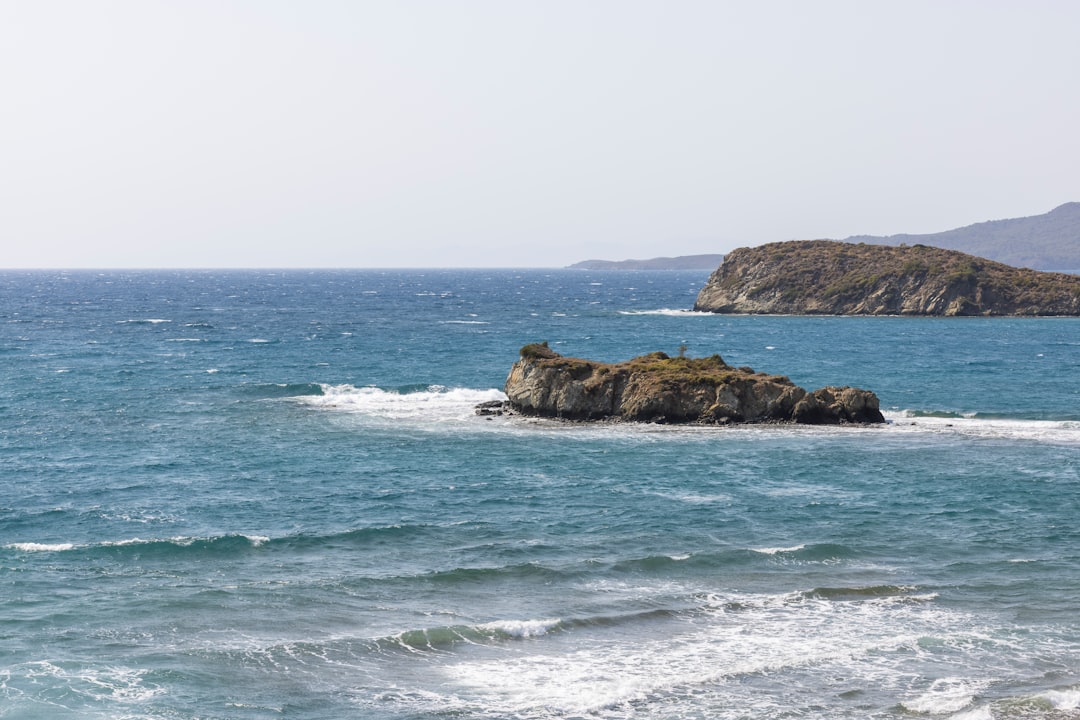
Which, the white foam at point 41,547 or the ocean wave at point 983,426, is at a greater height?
the ocean wave at point 983,426

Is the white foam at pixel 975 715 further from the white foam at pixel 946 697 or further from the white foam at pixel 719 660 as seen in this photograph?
the white foam at pixel 719 660

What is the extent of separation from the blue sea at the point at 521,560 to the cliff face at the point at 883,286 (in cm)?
9750

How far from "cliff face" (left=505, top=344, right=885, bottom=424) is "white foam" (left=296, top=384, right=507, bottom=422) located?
226 inches

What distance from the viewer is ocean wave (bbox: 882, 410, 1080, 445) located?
64938 mm

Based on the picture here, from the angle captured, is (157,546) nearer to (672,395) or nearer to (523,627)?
(523,627)

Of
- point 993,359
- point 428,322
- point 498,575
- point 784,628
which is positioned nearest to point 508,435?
point 498,575

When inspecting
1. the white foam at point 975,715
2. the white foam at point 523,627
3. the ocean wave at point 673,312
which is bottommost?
the white foam at point 975,715

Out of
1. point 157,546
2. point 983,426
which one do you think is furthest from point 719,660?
point 983,426

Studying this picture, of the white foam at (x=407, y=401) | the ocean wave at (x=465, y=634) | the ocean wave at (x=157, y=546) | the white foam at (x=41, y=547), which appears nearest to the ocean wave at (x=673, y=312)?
the white foam at (x=407, y=401)

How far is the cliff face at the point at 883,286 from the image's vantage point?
569 ft

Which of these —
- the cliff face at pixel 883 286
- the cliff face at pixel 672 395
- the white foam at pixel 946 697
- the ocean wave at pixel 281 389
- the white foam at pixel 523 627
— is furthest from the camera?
the cliff face at pixel 883 286

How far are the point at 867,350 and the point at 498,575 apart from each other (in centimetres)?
A: 8616

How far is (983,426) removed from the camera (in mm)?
68562

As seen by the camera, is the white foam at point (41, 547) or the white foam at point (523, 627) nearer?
the white foam at point (523, 627)
